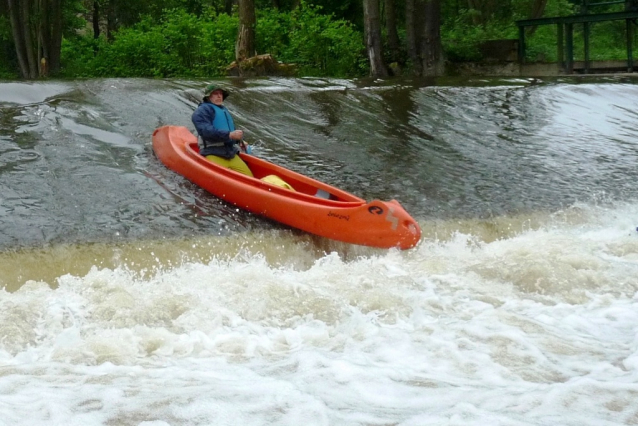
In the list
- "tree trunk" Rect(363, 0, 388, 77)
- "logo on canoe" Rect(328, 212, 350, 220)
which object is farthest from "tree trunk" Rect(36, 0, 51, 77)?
"logo on canoe" Rect(328, 212, 350, 220)

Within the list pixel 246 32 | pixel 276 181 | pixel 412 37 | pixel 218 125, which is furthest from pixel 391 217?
pixel 412 37

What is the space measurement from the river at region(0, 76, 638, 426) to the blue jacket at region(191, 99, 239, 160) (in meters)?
0.52

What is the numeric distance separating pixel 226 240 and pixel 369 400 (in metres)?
3.03

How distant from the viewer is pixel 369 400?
4.36 meters

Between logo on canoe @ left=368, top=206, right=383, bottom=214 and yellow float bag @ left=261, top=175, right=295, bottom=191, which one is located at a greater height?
yellow float bag @ left=261, top=175, right=295, bottom=191

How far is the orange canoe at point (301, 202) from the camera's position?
6.84 meters

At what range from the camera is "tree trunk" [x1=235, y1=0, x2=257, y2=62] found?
57.4 ft

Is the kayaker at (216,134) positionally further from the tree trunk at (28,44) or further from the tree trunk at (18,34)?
the tree trunk at (28,44)

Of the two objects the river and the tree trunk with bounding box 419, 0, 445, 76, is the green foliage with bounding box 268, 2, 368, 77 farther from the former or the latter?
the river

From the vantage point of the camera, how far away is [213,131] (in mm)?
8461

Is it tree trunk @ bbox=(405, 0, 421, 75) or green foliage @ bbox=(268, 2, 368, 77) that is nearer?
tree trunk @ bbox=(405, 0, 421, 75)

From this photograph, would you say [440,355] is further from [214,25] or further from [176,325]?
[214,25]

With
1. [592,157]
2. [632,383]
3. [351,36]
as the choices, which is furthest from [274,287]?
[351,36]

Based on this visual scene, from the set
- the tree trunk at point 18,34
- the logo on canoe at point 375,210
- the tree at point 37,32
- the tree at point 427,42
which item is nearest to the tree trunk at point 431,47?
the tree at point 427,42
